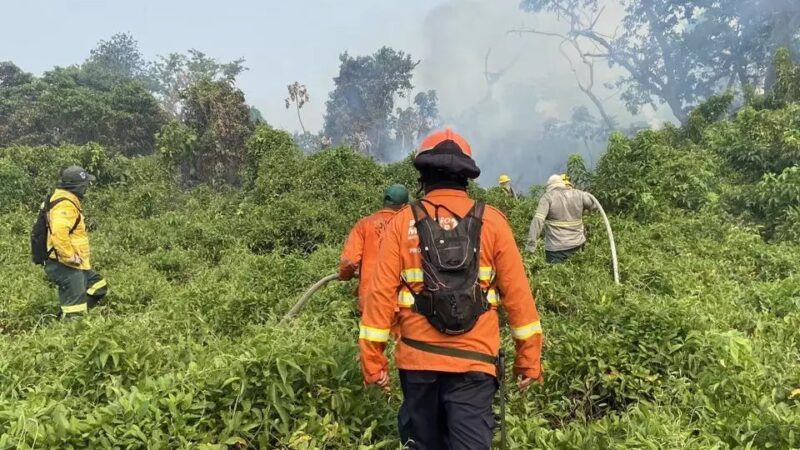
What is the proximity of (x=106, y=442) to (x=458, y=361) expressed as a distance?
1.65 m

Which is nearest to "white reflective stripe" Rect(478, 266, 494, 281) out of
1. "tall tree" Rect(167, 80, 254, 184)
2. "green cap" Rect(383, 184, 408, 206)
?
"green cap" Rect(383, 184, 408, 206)

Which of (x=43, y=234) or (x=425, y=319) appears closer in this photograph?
(x=425, y=319)

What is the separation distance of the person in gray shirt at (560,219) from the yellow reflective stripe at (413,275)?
4.69 metres

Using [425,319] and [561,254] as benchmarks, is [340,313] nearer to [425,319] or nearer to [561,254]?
[425,319]

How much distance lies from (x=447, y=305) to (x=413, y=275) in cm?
22

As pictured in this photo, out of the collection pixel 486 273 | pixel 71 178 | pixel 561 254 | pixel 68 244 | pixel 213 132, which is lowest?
pixel 561 254

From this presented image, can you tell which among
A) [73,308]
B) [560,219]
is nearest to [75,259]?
[73,308]

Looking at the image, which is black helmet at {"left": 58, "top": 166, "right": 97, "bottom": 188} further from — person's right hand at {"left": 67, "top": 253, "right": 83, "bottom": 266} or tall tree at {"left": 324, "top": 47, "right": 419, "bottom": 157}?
tall tree at {"left": 324, "top": 47, "right": 419, "bottom": 157}

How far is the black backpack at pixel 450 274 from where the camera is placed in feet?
8.66

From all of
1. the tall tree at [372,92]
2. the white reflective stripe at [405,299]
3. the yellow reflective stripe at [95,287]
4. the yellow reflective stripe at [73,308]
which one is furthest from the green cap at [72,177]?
the tall tree at [372,92]

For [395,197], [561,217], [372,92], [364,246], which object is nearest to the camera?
[364,246]

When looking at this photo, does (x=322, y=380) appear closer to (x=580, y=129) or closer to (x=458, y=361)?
(x=458, y=361)

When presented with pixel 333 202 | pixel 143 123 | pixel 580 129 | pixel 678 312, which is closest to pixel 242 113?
pixel 333 202

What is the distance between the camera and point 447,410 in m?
2.74
